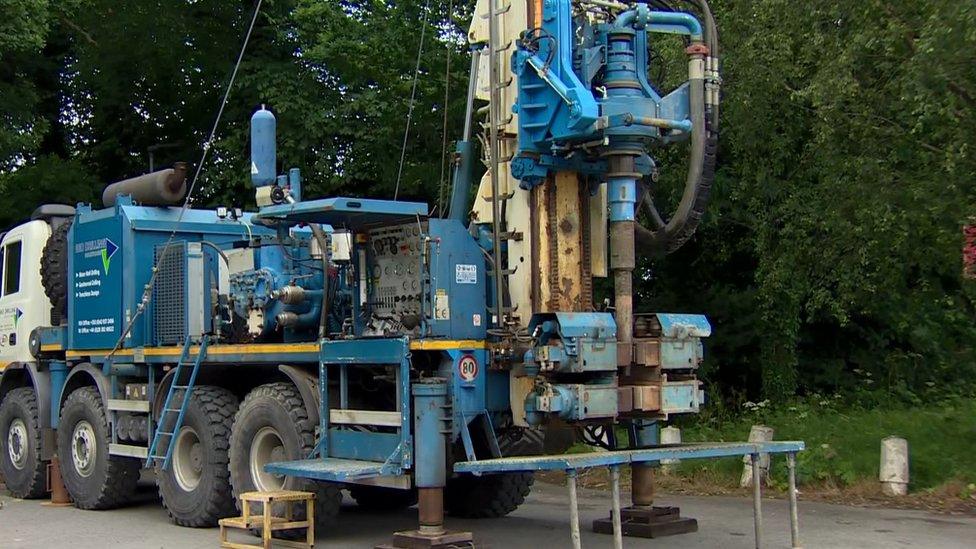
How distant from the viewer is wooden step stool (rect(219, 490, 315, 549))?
10.3 metres

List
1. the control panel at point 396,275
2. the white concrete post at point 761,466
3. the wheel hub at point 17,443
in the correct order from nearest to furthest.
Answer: the control panel at point 396,275
the white concrete post at point 761,466
the wheel hub at point 17,443

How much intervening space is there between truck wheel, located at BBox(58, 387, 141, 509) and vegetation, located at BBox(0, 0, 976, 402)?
502 centimetres

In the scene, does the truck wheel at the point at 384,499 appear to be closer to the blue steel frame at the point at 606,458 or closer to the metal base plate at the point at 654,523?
the metal base plate at the point at 654,523

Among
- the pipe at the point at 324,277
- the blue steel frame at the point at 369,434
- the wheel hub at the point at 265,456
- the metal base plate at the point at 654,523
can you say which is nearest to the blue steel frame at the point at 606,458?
the blue steel frame at the point at 369,434

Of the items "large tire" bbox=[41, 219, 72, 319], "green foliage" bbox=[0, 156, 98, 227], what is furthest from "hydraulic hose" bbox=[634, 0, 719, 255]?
"green foliage" bbox=[0, 156, 98, 227]

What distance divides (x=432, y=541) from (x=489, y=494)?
10.5ft

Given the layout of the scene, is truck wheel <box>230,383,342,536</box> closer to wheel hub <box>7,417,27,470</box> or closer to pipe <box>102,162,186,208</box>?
pipe <box>102,162,186,208</box>

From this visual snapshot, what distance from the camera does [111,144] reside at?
25.9 m

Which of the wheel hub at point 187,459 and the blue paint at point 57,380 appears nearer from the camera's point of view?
the wheel hub at point 187,459

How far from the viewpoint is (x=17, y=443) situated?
1548cm

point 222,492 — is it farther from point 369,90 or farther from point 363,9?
point 363,9

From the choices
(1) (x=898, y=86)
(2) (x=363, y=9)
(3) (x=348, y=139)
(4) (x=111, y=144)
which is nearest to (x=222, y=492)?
(1) (x=898, y=86)

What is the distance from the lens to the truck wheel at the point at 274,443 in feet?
35.4

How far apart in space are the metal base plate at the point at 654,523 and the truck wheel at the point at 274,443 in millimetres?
2663
